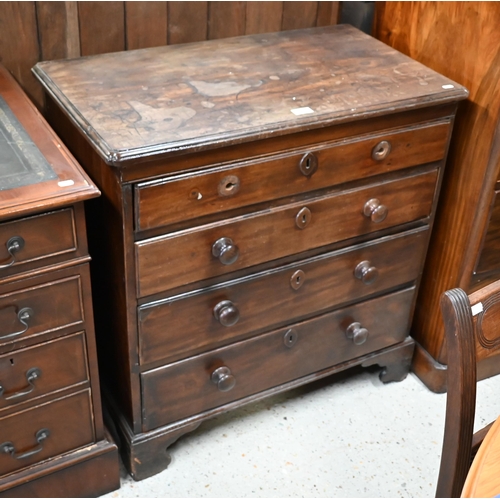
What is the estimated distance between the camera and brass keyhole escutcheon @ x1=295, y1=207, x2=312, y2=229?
5.45ft

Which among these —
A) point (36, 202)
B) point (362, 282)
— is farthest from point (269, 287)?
point (36, 202)

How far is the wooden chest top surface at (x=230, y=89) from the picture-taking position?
145 cm

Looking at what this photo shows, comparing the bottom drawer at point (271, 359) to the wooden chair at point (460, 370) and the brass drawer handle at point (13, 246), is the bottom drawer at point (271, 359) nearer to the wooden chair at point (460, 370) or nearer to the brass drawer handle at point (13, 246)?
the brass drawer handle at point (13, 246)

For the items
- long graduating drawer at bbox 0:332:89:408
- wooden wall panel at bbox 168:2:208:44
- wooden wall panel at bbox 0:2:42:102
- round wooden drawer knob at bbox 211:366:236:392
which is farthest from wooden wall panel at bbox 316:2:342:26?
long graduating drawer at bbox 0:332:89:408

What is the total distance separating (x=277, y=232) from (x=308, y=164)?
177 millimetres

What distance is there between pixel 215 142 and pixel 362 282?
665mm

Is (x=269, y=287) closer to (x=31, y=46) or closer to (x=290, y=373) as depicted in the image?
(x=290, y=373)

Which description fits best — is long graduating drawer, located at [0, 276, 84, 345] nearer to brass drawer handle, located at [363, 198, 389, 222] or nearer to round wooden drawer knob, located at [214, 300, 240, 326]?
round wooden drawer knob, located at [214, 300, 240, 326]

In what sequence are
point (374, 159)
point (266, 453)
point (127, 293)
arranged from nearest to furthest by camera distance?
point (127, 293)
point (374, 159)
point (266, 453)

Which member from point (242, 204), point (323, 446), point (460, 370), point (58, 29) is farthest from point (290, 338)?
point (58, 29)

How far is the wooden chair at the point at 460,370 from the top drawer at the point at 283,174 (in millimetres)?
595

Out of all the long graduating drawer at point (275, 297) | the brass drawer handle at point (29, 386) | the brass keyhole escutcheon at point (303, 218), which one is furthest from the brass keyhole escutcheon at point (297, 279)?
the brass drawer handle at point (29, 386)

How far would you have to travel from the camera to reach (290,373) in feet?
6.45

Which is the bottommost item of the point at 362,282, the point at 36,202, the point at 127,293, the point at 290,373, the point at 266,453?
the point at 266,453
